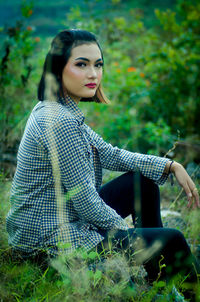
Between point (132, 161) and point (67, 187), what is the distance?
1.70 feet

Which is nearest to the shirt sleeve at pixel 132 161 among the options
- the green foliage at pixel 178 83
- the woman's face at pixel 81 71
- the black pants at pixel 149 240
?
the black pants at pixel 149 240

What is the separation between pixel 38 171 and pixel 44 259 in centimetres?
44

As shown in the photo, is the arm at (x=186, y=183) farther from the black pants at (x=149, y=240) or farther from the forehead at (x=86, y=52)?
the forehead at (x=86, y=52)

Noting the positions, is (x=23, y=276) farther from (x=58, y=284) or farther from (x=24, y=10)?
(x=24, y=10)

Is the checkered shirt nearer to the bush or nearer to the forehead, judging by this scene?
the forehead

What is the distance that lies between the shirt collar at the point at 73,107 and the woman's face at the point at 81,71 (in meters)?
0.04

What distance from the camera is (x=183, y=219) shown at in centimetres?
272

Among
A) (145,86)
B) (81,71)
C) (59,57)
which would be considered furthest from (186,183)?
(145,86)

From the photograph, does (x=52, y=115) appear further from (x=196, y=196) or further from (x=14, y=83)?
(x=14, y=83)

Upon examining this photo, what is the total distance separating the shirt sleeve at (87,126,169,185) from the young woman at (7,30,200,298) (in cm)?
19

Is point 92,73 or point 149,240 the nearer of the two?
point 149,240

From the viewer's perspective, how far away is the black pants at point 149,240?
1618 millimetres

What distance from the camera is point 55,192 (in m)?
1.60

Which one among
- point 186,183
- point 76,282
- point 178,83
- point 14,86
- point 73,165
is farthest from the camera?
point 178,83
